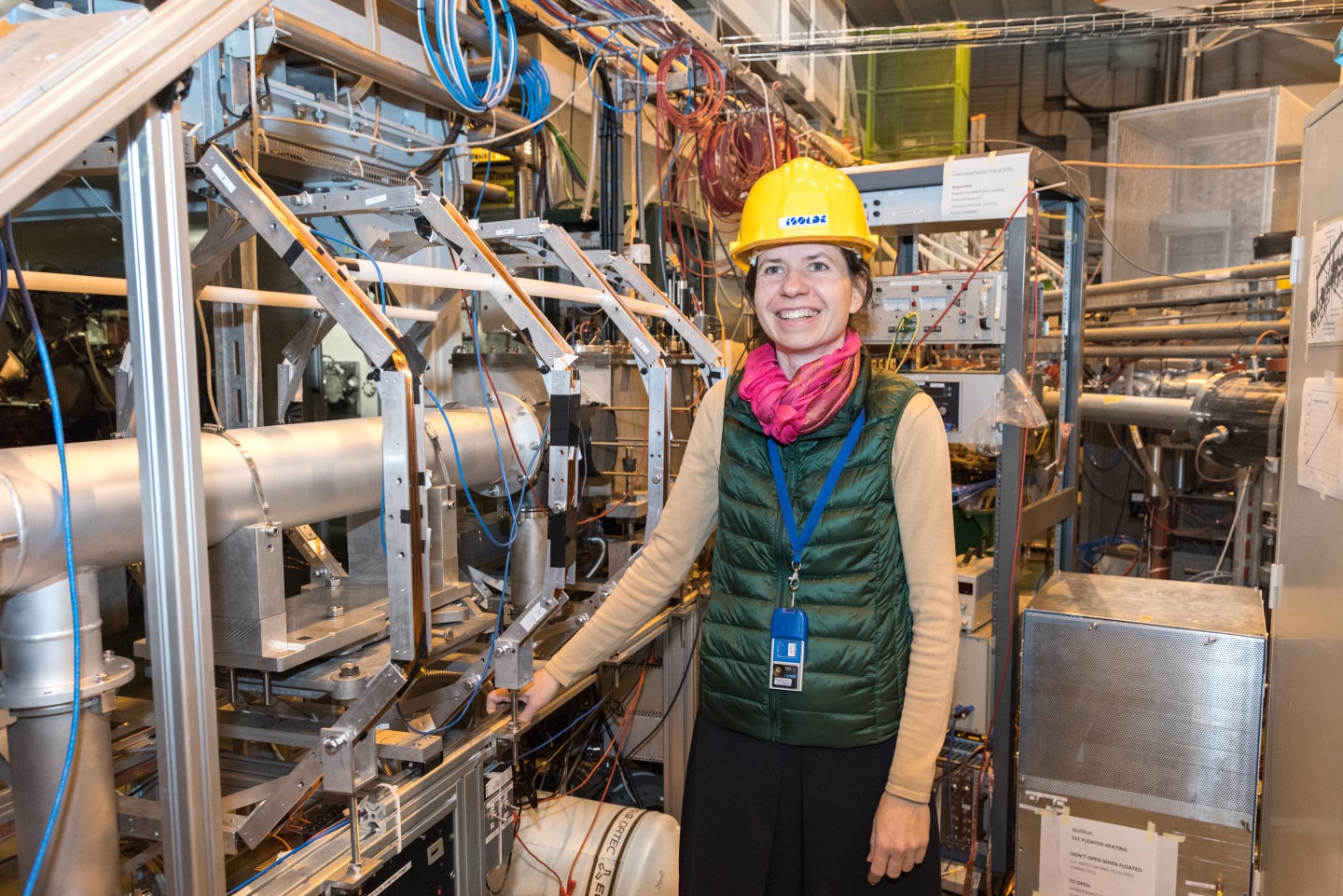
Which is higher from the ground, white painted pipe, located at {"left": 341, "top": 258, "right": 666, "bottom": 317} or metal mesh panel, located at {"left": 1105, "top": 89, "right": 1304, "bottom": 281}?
metal mesh panel, located at {"left": 1105, "top": 89, "right": 1304, "bottom": 281}

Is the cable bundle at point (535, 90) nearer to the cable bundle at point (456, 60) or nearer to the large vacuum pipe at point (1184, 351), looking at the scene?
the cable bundle at point (456, 60)

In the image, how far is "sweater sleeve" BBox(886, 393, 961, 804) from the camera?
1396mm

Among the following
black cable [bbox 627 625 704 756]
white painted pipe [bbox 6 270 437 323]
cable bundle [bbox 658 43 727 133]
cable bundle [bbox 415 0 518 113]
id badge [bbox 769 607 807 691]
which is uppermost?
cable bundle [bbox 658 43 727 133]

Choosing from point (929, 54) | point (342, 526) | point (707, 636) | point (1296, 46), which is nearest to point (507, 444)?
point (707, 636)

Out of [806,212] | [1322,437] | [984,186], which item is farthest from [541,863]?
[984,186]

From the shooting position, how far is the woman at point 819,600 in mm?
1429

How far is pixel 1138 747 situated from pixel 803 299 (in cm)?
164

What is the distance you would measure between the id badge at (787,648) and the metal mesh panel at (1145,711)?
1279 millimetres

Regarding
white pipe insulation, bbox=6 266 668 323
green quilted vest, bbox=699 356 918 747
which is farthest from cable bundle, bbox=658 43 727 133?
green quilted vest, bbox=699 356 918 747

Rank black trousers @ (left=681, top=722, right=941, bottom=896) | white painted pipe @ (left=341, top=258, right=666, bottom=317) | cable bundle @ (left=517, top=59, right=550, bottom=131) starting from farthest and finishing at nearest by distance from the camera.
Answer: cable bundle @ (left=517, top=59, right=550, bottom=131) → white painted pipe @ (left=341, top=258, right=666, bottom=317) → black trousers @ (left=681, top=722, right=941, bottom=896)

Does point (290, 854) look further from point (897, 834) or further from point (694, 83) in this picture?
point (694, 83)

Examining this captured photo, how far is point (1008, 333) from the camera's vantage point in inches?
106

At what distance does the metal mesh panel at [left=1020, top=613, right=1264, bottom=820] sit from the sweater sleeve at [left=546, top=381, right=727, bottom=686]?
4.16 feet

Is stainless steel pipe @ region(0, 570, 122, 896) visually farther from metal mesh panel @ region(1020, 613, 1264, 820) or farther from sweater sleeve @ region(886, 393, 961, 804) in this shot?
metal mesh panel @ region(1020, 613, 1264, 820)
